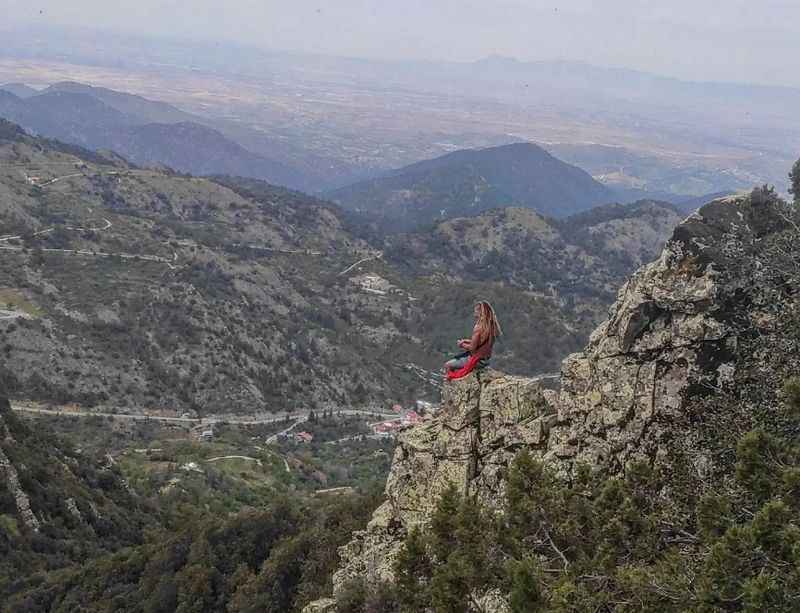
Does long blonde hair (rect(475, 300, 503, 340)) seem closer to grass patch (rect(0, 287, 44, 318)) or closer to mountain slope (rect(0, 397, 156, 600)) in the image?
mountain slope (rect(0, 397, 156, 600))

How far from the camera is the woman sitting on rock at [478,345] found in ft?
56.2

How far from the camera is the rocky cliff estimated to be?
1409cm

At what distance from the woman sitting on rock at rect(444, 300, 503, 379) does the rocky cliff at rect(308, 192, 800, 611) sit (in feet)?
1.21

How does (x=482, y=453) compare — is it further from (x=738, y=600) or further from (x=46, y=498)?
(x=46, y=498)

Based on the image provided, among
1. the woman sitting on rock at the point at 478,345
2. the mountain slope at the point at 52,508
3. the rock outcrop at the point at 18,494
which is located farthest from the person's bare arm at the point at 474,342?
the rock outcrop at the point at 18,494

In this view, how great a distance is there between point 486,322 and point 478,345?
0.99 m

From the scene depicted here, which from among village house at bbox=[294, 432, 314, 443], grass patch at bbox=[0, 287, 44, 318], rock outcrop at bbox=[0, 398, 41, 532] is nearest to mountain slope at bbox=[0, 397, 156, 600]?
rock outcrop at bbox=[0, 398, 41, 532]

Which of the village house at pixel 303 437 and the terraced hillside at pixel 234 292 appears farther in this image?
the terraced hillside at pixel 234 292

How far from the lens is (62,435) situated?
6200cm

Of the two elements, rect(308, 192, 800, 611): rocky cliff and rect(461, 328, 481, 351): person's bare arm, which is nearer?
rect(308, 192, 800, 611): rocky cliff

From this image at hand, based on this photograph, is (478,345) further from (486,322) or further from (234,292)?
(234,292)

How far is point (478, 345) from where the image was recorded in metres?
17.9

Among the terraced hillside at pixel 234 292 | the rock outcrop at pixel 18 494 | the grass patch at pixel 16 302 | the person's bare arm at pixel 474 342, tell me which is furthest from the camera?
the terraced hillside at pixel 234 292

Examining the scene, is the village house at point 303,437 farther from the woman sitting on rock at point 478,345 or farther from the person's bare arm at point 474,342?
the person's bare arm at point 474,342
